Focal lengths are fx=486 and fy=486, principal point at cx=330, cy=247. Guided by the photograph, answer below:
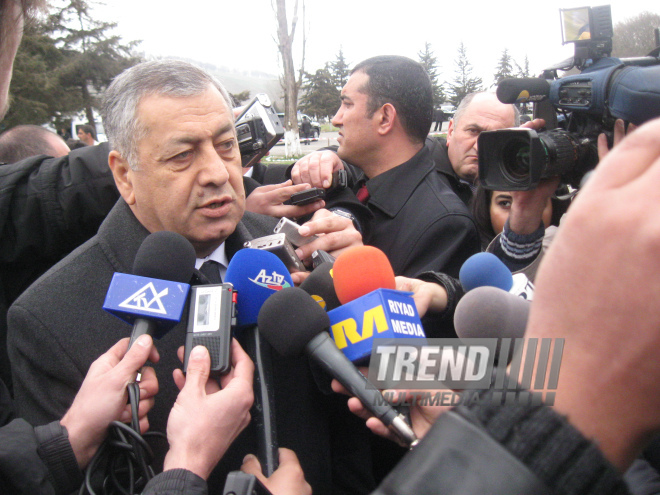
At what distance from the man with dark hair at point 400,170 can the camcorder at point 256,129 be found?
32 cm

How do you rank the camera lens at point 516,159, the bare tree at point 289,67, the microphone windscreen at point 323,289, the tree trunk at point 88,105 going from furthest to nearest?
1. the tree trunk at point 88,105
2. the bare tree at point 289,67
3. the camera lens at point 516,159
4. the microphone windscreen at point 323,289

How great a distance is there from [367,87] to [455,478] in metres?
2.65

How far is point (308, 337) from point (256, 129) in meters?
1.37

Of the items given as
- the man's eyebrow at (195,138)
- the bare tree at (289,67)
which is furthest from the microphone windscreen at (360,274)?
the bare tree at (289,67)

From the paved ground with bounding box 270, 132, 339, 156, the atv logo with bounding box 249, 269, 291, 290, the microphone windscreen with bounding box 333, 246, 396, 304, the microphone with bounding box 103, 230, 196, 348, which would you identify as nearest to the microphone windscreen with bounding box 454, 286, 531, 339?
the microphone windscreen with bounding box 333, 246, 396, 304

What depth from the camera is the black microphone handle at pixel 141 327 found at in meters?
1.12

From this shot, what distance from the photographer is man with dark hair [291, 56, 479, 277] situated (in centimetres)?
220

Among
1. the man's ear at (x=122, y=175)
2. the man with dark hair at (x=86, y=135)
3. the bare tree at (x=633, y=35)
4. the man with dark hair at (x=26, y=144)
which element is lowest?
the man's ear at (x=122, y=175)

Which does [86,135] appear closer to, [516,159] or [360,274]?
[516,159]

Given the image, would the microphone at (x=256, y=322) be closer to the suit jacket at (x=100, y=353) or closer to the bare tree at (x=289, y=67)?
the suit jacket at (x=100, y=353)

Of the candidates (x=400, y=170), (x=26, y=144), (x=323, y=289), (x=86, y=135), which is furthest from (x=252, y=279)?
(x=86, y=135)

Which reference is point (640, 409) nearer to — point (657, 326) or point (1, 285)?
point (657, 326)

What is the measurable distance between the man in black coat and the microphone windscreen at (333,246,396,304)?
1.60 ft

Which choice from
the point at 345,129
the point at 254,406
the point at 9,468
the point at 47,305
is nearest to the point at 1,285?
the point at 47,305
